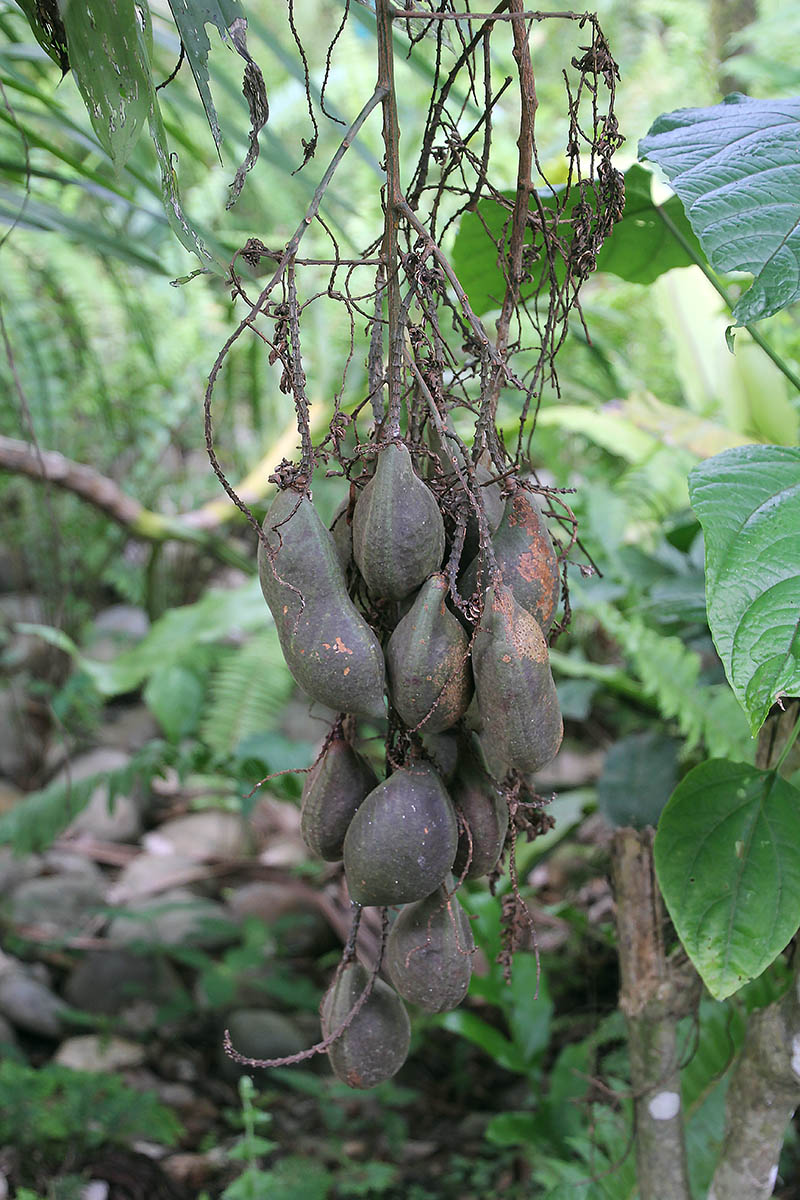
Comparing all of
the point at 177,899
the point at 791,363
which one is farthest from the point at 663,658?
the point at 177,899

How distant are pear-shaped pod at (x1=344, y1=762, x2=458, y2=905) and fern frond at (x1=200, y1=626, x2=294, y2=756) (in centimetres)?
177

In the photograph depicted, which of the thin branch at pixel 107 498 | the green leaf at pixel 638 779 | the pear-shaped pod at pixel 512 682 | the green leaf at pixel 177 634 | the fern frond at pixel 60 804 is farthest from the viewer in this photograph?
the green leaf at pixel 177 634

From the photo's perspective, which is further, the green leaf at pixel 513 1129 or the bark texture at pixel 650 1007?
the green leaf at pixel 513 1129

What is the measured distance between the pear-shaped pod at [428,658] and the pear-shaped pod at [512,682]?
11mm

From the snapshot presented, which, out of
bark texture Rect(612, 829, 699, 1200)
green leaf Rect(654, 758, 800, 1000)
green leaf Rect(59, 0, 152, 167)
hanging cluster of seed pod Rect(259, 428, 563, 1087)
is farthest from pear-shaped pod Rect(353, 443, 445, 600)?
bark texture Rect(612, 829, 699, 1200)

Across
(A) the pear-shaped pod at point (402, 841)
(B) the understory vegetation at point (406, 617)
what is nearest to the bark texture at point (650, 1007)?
(B) the understory vegetation at point (406, 617)

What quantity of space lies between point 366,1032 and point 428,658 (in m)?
0.23

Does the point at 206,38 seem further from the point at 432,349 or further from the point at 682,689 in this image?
the point at 682,689

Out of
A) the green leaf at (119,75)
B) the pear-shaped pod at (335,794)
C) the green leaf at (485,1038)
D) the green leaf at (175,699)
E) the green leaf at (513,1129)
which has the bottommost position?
the green leaf at (513,1129)

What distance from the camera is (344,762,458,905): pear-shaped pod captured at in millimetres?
474

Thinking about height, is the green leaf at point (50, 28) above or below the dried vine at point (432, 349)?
above

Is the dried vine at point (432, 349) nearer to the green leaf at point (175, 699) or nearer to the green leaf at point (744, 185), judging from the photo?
the green leaf at point (744, 185)

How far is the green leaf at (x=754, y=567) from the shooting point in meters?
0.50

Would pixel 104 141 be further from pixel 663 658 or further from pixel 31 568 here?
pixel 31 568
